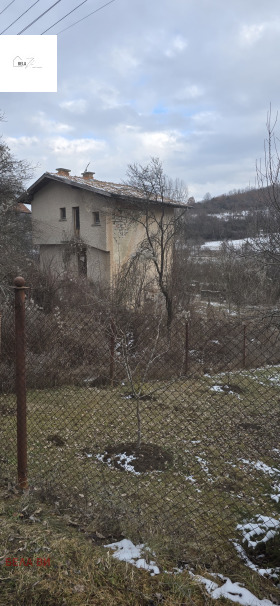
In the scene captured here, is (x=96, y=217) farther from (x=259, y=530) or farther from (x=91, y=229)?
(x=259, y=530)

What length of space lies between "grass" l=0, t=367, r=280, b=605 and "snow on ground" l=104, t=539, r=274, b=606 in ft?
0.22

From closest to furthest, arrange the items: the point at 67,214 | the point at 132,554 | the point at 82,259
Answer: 1. the point at 132,554
2. the point at 82,259
3. the point at 67,214

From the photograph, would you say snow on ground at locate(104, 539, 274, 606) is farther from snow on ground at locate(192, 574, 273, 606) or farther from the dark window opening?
the dark window opening

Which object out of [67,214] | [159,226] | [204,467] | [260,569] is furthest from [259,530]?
[67,214]

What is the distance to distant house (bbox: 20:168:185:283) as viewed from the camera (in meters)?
17.9

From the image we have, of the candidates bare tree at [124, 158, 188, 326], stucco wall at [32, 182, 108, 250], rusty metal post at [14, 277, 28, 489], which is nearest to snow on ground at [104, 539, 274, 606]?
rusty metal post at [14, 277, 28, 489]

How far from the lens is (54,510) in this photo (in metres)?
3.08

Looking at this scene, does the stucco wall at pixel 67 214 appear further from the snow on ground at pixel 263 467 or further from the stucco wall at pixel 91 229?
the snow on ground at pixel 263 467

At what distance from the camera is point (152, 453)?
16.6 ft

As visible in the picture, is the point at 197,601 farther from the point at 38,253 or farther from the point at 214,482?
the point at 38,253

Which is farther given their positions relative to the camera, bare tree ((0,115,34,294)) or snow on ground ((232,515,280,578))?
bare tree ((0,115,34,294))

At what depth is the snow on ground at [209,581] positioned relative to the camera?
88.4 inches

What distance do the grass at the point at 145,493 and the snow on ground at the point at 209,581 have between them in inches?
2.6

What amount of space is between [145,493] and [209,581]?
5.82 ft
